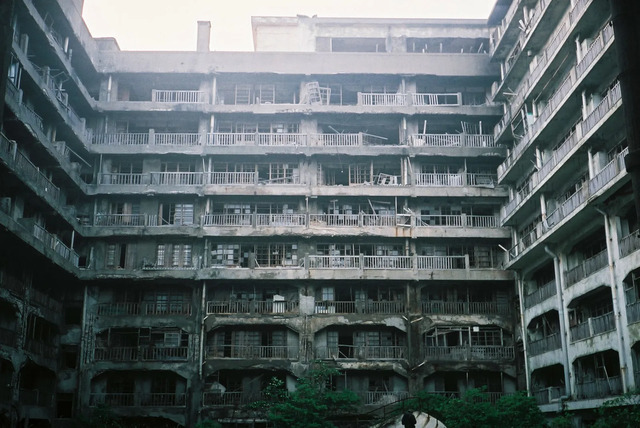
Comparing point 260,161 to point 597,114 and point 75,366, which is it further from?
point 597,114

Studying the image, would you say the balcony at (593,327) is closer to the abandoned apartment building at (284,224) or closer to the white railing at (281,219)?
the abandoned apartment building at (284,224)

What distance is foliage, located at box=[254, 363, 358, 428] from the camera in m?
36.4

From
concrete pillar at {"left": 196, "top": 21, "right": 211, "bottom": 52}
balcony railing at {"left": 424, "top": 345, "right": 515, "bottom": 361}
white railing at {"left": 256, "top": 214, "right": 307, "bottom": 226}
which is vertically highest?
concrete pillar at {"left": 196, "top": 21, "right": 211, "bottom": 52}

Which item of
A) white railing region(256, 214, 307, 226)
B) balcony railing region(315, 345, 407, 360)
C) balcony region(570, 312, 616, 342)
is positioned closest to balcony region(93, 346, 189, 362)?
balcony railing region(315, 345, 407, 360)

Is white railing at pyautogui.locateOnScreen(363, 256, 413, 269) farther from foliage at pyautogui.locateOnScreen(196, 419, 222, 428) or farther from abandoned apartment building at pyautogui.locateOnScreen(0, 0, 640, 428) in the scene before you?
foliage at pyautogui.locateOnScreen(196, 419, 222, 428)

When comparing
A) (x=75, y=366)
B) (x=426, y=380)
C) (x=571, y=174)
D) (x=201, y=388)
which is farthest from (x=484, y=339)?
(x=75, y=366)

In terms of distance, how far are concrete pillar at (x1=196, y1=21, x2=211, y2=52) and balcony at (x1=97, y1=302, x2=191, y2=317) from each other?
16.3 m

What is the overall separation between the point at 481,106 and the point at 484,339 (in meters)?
14.3

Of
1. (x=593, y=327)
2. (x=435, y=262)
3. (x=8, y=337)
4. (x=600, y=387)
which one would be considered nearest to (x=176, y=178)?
(x=8, y=337)

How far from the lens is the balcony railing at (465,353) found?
4366cm

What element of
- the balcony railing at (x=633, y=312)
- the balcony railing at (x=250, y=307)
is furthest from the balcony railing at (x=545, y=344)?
the balcony railing at (x=250, y=307)

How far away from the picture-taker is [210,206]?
46.2 m

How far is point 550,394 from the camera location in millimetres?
38438

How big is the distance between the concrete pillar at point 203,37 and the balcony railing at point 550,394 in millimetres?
28604
